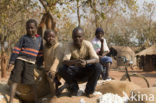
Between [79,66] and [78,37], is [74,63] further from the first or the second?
[78,37]

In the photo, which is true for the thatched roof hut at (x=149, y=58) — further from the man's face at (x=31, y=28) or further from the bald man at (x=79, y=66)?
the man's face at (x=31, y=28)

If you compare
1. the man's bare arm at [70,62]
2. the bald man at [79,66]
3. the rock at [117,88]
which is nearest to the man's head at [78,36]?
the bald man at [79,66]

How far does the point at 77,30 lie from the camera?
3.41 meters

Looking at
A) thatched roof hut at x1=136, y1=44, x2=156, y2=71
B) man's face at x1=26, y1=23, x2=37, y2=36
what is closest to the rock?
man's face at x1=26, y1=23, x2=37, y2=36

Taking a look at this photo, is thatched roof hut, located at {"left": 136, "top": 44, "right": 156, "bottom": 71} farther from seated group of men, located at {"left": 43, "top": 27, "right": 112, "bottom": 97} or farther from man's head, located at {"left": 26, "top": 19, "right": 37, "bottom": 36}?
man's head, located at {"left": 26, "top": 19, "right": 37, "bottom": 36}

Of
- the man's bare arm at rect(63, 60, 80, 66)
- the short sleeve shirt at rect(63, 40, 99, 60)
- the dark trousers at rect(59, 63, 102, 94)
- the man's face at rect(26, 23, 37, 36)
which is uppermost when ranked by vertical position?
the man's face at rect(26, 23, 37, 36)

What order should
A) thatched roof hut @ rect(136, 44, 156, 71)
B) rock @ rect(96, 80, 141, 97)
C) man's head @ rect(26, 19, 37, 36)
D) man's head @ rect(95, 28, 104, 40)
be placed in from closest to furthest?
rock @ rect(96, 80, 141, 97) → man's head @ rect(26, 19, 37, 36) → man's head @ rect(95, 28, 104, 40) → thatched roof hut @ rect(136, 44, 156, 71)

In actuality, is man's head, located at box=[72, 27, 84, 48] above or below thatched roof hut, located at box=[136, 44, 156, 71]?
above

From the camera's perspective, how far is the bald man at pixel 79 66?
135 inches

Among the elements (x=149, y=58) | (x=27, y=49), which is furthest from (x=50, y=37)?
(x=149, y=58)

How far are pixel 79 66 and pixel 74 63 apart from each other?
0.77 feet

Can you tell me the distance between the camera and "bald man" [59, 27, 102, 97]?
3434 millimetres

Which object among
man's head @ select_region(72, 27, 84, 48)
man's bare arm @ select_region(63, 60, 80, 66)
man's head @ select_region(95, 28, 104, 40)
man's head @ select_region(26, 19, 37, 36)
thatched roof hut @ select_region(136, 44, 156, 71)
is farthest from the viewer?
thatched roof hut @ select_region(136, 44, 156, 71)

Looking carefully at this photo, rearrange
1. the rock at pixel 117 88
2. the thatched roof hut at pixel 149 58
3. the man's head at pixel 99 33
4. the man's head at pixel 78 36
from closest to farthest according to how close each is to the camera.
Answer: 1. the man's head at pixel 78 36
2. the rock at pixel 117 88
3. the man's head at pixel 99 33
4. the thatched roof hut at pixel 149 58
